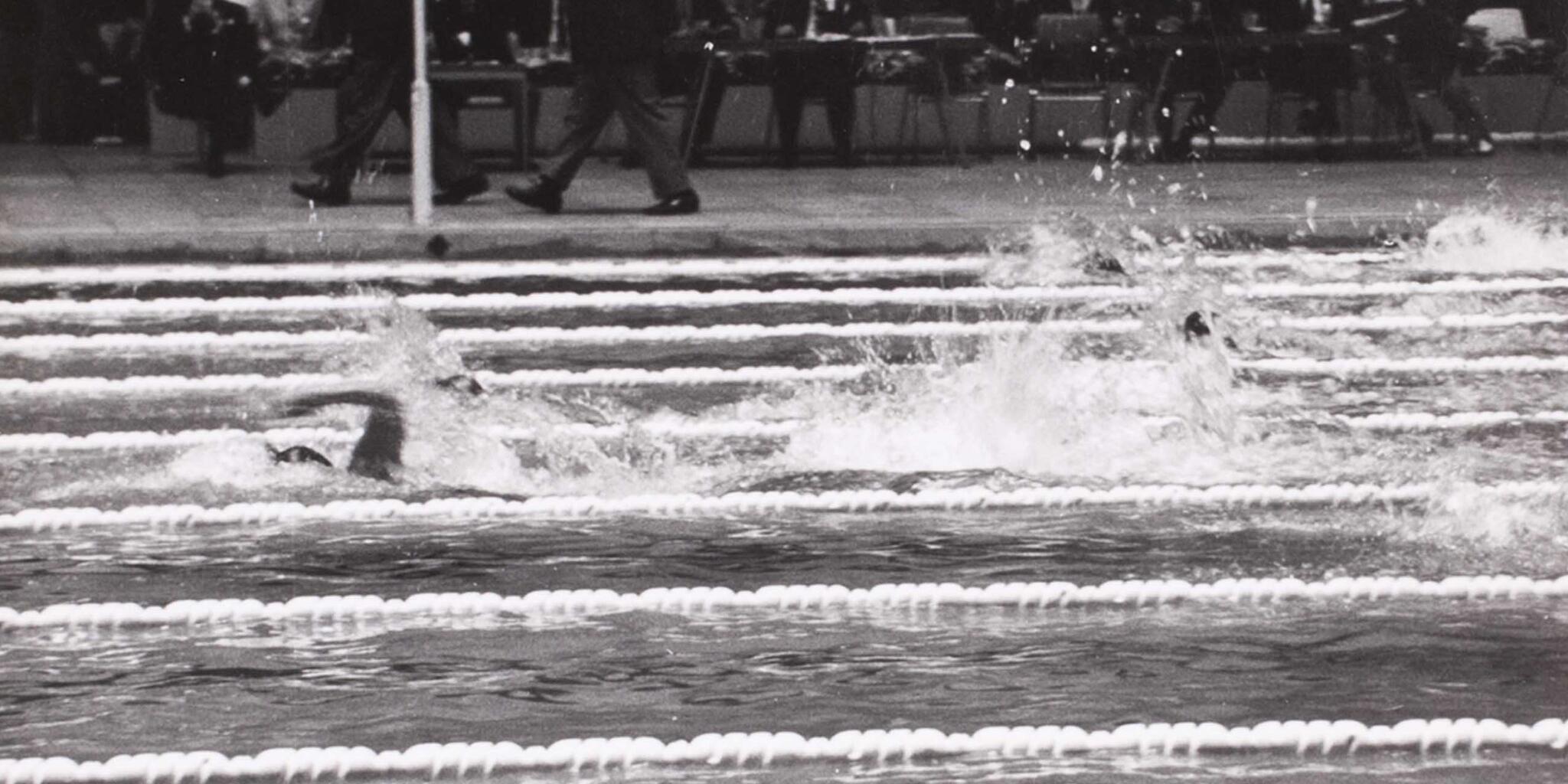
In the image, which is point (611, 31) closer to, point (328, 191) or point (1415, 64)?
point (328, 191)

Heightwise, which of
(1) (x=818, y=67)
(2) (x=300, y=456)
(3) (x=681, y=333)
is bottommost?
(1) (x=818, y=67)

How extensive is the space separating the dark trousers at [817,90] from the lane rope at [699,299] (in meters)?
6.83

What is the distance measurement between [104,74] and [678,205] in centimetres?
689

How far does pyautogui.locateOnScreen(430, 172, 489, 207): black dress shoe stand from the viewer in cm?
1560

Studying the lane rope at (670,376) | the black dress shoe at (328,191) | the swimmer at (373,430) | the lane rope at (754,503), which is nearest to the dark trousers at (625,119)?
the black dress shoe at (328,191)

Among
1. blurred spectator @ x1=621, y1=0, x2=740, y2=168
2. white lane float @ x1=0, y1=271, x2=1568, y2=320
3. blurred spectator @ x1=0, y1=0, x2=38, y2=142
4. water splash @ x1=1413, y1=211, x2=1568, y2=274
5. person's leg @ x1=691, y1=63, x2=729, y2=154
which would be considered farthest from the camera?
blurred spectator @ x1=0, y1=0, x2=38, y2=142

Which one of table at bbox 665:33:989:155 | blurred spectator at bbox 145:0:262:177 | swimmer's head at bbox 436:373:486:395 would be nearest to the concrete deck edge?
blurred spectator at bbox 145:0:262:177

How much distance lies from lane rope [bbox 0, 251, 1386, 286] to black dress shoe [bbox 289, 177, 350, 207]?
186 cm

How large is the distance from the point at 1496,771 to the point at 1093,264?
8613 millimetres

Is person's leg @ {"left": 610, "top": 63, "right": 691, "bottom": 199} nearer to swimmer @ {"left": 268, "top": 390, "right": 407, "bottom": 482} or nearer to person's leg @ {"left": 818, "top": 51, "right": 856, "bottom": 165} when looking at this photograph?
person's leg @ {"left": 818, "top": 51, "right": 856, "bottom": 165}

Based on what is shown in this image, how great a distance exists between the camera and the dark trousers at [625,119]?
48.4 ft

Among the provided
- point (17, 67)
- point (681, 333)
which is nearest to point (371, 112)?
point (681, 333)

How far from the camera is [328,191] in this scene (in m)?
15.6

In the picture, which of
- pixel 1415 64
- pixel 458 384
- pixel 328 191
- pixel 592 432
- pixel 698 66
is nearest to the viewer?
pixel 592 432
